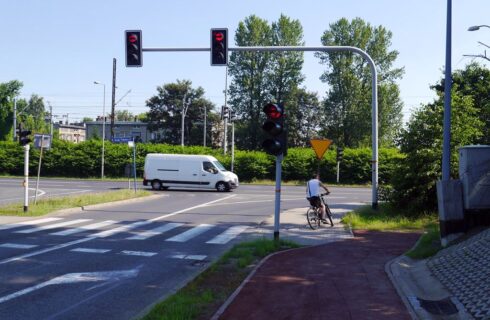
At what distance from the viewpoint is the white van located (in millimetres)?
34562

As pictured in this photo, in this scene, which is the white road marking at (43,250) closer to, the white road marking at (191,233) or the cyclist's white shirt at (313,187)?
the white road marking at (191,233)

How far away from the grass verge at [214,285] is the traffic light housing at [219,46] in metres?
6.27

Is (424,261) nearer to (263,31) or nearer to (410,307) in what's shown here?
(410,307)

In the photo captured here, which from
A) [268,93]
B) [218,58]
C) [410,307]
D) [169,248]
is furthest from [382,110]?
[410,307]

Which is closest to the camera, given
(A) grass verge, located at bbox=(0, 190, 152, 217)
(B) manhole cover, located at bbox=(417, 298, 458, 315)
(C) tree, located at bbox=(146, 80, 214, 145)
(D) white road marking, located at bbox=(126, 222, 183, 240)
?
(B) manhole cover, located at bbox=(417, 298, 458, 315)

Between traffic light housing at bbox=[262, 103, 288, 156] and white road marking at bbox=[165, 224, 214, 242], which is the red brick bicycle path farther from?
white road marking at bbox=[165, 224, 214, 242]

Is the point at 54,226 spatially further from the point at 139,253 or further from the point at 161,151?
the point at 161,151

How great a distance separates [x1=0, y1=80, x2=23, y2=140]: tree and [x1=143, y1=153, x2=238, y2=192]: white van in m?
37.2

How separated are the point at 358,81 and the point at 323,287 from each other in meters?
57.7

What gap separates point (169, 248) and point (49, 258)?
2776 millimetres

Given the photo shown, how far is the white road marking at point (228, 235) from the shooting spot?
1388 centimetres

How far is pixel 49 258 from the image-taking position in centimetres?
1074

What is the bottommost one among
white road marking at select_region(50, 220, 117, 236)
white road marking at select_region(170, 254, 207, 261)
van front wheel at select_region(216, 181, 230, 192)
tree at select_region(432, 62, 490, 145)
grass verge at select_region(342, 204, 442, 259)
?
white road marking at select_region(170, 254, 207, 261)

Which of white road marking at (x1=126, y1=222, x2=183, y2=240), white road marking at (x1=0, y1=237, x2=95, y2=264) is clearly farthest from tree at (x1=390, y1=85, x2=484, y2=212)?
white road marking at (x1=0, y1=237, x2=95, y2=264)
